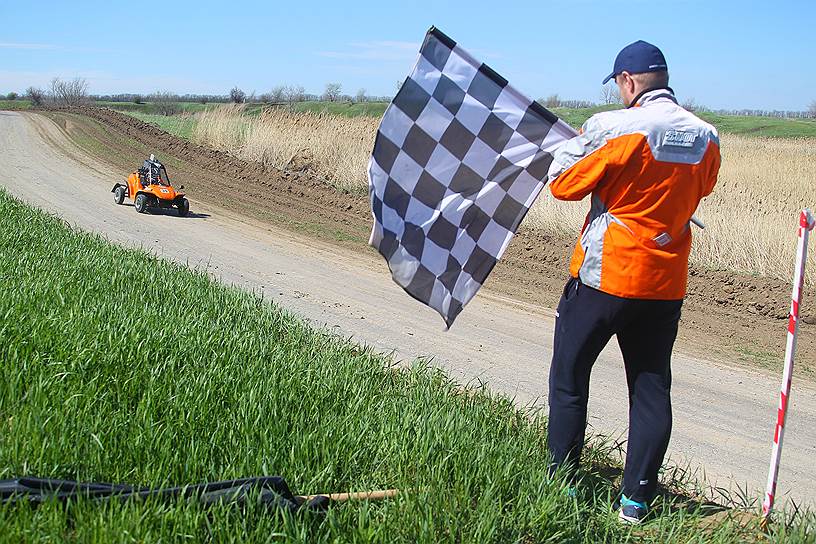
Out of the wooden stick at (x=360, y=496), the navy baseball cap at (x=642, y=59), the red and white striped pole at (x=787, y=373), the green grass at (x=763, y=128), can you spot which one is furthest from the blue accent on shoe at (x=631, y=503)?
the green grass at (x=763, y=128)

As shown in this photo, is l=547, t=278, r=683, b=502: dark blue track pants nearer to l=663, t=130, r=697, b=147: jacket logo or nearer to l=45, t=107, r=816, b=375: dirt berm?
l=663, t=130, r=697, b=147: jacket logo

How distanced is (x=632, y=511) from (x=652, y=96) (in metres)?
2.09

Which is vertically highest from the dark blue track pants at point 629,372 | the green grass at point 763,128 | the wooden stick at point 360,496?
the green grass at point 763,128

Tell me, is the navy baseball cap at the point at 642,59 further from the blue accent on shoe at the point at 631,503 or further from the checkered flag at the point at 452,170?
the blue accent on shoe at the point at 631,503

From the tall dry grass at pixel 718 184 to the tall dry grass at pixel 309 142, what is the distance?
0.03 metres

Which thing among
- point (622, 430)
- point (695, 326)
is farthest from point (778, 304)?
point (622, 430)

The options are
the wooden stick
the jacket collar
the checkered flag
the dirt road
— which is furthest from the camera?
the dirt road

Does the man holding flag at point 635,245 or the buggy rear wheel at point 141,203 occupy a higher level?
the man holding flag at point 635,245

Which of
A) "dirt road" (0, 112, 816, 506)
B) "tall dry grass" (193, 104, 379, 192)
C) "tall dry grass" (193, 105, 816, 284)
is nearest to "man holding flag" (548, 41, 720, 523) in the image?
"dirt road" (0, 112, 816, 506)

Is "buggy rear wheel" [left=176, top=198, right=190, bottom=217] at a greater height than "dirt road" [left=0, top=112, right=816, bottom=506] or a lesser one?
greater

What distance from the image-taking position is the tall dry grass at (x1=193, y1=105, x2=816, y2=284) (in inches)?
508

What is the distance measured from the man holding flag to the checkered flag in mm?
729

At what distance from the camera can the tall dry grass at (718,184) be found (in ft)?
42.4

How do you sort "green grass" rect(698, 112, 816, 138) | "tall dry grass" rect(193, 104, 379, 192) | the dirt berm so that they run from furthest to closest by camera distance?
1. "green grass" rect(698, 112, 816, 138)
2. "tall dry grass" rect(193, 104, 379, 192)
3. the dirt berm
